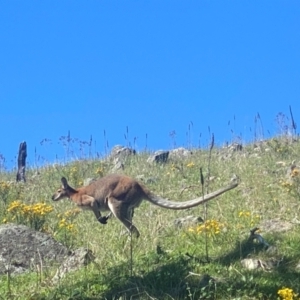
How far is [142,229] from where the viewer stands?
9156 mm

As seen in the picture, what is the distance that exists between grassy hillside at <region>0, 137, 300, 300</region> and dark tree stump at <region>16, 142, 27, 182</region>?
5.25 feet

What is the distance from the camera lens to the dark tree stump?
14844mm

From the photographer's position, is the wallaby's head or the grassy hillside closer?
the grassy hillside

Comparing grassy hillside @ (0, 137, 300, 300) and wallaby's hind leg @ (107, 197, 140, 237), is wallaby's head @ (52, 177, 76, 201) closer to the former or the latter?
grassy hillside @ (0, 137, 300, 300)

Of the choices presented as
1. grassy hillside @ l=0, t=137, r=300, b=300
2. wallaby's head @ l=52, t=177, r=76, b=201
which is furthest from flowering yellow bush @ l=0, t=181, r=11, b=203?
wallaby's head @ l=52, t=177, r=76, b=201

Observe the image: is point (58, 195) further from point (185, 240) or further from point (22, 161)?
point (185, 240)

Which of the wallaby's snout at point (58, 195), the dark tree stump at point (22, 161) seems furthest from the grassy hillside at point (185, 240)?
the dark tree stump at point (22, 161)

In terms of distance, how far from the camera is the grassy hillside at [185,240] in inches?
254

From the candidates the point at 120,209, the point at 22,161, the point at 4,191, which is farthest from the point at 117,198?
the point at 22,161

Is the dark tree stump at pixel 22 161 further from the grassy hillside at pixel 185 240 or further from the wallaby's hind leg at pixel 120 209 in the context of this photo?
the wallaby's hind leg at pixel 120 209

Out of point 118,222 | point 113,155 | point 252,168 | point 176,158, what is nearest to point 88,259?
point 118,222

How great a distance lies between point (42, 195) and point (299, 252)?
623 cm

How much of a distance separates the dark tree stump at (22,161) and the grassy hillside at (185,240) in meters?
1.60

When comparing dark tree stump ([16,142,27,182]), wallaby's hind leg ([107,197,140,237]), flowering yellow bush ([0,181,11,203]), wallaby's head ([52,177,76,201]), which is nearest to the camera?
wallaby's hind leg ([107,197,140,237])
